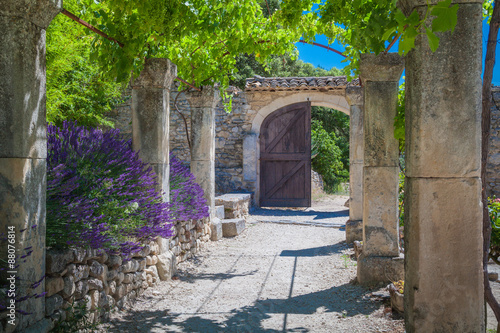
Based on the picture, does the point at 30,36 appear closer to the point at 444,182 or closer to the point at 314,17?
the point at 444,182

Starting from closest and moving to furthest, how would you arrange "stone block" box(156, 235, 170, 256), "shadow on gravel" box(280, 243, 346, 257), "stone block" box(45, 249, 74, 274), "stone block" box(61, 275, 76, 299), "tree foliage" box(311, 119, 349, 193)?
"stone block" box(45, 249, 74, 274) → "stone block" box(61, 275, 76, 299) → "stone block" box(156, 235, 170, 256) → "shadow on gravel" box(280, 243, 346, 257) → "tree foliage" box(311, 119, 349, 193)

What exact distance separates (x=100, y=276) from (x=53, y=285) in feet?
2.11

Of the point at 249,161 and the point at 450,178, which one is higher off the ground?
the point at 249,161

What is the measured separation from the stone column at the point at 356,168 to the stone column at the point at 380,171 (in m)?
2.23

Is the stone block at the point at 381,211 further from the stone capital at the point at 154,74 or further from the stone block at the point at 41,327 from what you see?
the stone block at the point at 41,327

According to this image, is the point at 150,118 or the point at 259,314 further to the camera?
the point at 150,118

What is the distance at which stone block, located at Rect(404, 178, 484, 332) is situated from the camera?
2031mm

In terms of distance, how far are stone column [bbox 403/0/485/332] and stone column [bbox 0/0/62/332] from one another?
2.06m

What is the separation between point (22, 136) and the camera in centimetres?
221

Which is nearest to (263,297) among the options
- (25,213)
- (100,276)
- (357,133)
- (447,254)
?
(100,276)

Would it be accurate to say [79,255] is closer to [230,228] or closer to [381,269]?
[381,269]

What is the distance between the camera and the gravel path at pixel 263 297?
10.9 feet

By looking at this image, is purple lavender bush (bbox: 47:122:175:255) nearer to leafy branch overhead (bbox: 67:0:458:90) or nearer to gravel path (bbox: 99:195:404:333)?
gravel path (bbox: 99:195:404:333)

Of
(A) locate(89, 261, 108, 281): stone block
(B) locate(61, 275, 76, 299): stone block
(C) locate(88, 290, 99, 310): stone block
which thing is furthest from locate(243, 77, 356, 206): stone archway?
(B) locate(61, 275, 76, 299): stone block
